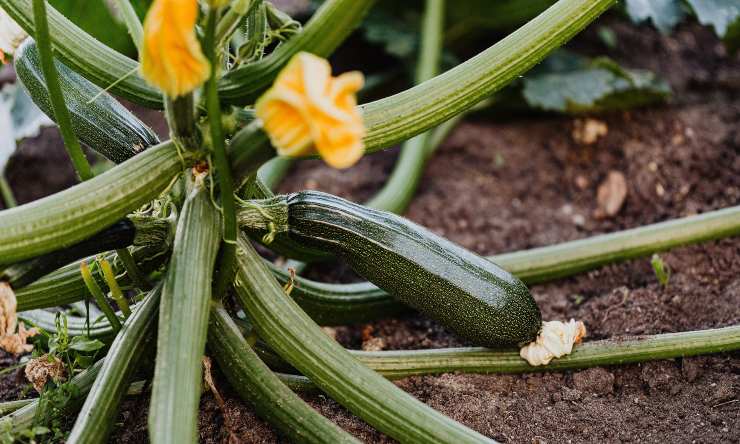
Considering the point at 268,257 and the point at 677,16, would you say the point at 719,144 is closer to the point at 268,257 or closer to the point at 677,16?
the point at 677,16

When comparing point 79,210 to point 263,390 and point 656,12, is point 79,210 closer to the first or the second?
point 263,390

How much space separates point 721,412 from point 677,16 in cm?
157

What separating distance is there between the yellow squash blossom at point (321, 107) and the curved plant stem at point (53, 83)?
499 mm

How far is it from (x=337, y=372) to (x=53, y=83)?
85 centimetres

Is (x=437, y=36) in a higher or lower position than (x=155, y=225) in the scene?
higher

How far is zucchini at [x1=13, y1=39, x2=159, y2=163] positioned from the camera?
1.97 meters

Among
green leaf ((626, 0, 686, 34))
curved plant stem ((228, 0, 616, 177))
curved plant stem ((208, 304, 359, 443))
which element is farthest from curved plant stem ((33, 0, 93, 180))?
green leaf ((626, 0, 686, 34))

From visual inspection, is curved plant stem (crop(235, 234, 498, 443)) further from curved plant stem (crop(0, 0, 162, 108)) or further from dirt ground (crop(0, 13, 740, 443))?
curved plant stem (crop(0, 0, 162, 108))

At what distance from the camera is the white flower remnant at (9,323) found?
1.59 metres

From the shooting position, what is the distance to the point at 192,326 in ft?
5.19

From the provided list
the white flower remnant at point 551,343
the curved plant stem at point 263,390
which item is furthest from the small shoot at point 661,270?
the curved plant stem at point 263,390

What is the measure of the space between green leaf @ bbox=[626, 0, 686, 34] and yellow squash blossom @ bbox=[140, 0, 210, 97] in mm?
1939

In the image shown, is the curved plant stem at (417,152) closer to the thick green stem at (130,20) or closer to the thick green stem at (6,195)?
the thick green stem at (130,20)

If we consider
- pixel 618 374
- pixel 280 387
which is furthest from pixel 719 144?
pixel 280 387
